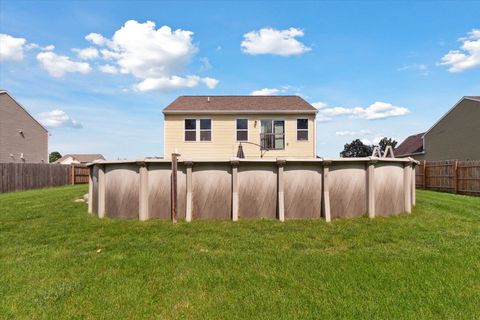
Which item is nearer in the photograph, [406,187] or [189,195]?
[189,195]

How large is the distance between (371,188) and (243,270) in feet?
15.7

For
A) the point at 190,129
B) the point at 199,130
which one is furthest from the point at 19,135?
the point at 199,130

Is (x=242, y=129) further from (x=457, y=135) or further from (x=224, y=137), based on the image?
(x=457, y=135)

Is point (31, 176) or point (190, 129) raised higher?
point (190, 129)

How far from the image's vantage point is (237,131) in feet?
68.3

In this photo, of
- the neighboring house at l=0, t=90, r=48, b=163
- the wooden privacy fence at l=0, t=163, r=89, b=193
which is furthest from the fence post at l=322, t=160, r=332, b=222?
the neighboring house at l=0, t=90, r=48, b=163

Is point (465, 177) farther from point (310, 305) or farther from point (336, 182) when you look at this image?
point (310, 305)

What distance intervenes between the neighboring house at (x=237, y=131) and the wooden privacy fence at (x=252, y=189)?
12.0 metres

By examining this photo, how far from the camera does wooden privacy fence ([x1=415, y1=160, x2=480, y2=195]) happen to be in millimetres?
18047

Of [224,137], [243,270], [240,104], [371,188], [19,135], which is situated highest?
[240,104]

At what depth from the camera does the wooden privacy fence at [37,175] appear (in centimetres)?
2138

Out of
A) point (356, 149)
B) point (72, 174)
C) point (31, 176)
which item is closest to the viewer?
point (31, 176)

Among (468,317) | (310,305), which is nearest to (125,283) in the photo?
(310,305)

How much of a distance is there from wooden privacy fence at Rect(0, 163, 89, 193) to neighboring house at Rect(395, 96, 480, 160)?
2968 centimetres
